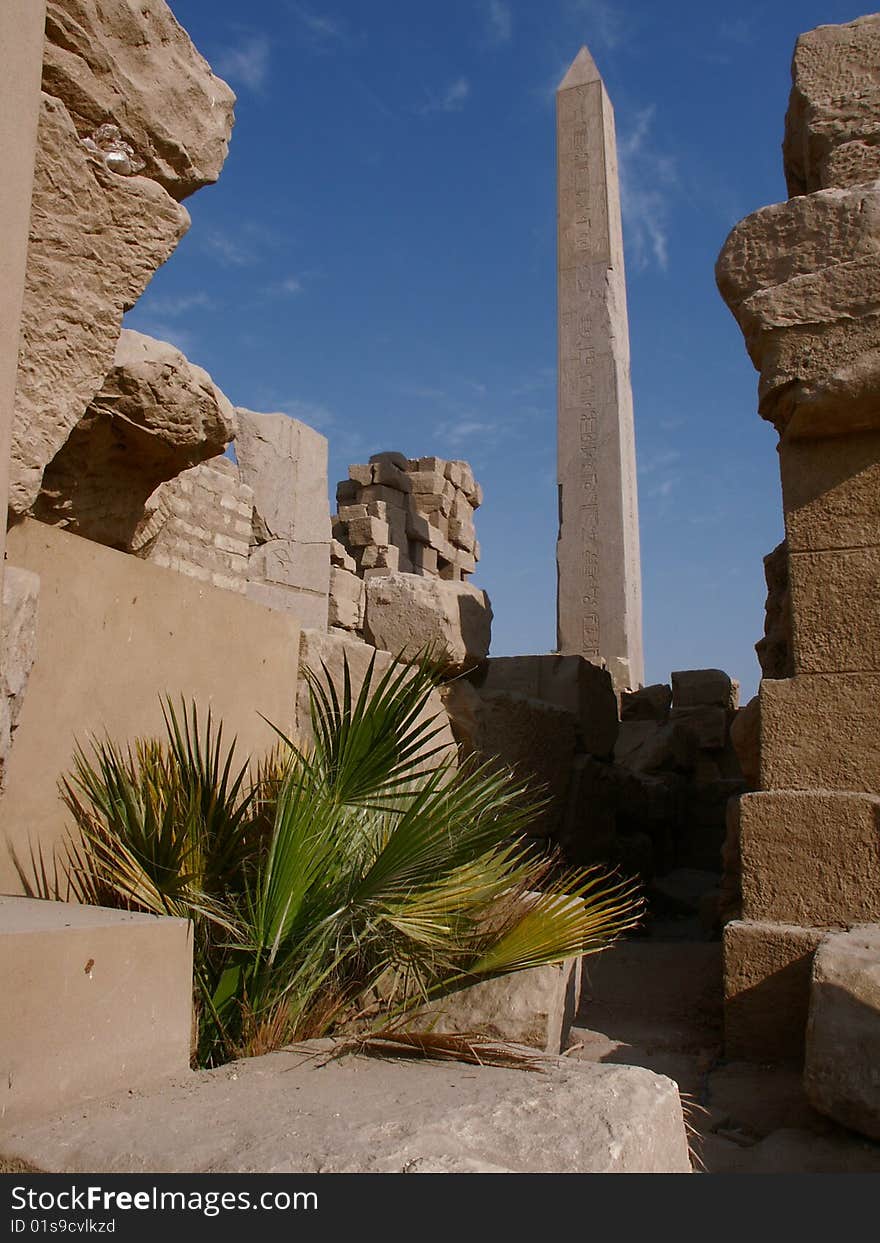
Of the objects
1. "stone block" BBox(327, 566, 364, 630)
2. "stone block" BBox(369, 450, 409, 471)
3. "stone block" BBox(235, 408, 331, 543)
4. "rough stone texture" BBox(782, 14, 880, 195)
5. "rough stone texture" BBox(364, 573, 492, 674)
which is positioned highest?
"stone block" BBox(369, 450, 409, 471)

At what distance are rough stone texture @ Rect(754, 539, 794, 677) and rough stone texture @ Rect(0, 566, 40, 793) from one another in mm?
3345

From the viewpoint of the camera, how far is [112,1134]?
6.38ft

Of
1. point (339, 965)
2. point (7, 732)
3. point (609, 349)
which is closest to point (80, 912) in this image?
point (7, 732)

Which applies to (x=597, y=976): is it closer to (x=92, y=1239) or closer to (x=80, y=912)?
(x=80, y=912)

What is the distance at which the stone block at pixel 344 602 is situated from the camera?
8305 mm

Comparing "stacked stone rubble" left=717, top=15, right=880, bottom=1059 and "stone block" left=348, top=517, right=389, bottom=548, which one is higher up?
"stone block" left=348, top=517, right=389, bottom=548

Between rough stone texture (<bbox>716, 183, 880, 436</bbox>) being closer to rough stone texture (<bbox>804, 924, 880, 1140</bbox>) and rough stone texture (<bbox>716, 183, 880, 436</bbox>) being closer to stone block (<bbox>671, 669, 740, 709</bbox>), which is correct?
rough stone texture (<bbox>804, 924, 880, 1140</bbox>)

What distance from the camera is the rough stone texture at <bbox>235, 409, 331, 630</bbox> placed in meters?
7.57

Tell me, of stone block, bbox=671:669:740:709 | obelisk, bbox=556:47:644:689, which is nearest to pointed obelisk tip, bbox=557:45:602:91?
obelisk, bbox=556:47:644:689

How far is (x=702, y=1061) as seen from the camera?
400cm

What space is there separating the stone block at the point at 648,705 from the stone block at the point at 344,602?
3306 mm

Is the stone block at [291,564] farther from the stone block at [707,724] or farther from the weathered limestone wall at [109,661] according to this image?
the stone block at [707,724]

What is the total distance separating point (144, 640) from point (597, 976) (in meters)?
3.13

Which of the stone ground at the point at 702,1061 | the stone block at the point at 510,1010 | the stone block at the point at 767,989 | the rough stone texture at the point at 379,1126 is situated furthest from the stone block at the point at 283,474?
the rough stone texture at the point at 379,1126
